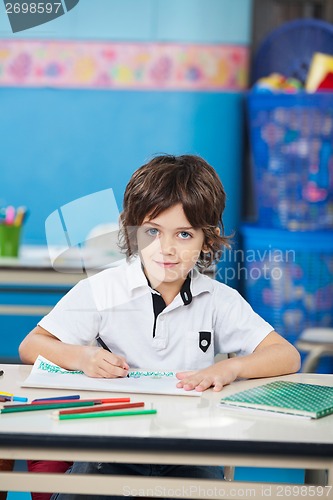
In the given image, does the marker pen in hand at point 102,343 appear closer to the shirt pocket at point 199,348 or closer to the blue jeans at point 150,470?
the shirt pocket at point 199,348

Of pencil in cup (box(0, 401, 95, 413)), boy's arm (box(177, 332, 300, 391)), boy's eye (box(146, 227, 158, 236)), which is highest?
boy's eye (box(146, 227, 158, 236))

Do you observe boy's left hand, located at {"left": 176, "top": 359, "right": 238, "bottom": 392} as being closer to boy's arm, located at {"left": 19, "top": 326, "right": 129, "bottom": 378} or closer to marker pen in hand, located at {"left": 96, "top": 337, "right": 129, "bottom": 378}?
boy's arm, located at {"left": 19, "top": 326, "right": 129, "bottom": 378}

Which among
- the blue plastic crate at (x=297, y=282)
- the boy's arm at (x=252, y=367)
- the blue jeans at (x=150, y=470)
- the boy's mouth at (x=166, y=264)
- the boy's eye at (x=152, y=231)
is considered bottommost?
the blue plastic crate at (x=297, y=282)

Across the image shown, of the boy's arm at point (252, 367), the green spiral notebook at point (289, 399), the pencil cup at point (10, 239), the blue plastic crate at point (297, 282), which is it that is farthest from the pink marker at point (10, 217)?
the green spiral notebook at point (289, 399)

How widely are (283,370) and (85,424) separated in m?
0.48

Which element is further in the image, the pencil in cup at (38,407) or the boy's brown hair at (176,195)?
the boy's brown hair at (176,195)

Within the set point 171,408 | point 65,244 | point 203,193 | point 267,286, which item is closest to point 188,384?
point 171,408

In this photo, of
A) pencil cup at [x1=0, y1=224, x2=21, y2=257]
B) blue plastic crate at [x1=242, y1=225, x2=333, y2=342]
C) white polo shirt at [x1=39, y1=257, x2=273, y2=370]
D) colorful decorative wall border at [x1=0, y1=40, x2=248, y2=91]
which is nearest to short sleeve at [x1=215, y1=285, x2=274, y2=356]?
white polo shirt at [x1=39, y1=257, x2=273, y2=370]

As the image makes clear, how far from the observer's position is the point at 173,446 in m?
1.05

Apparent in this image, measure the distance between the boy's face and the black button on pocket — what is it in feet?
0.37

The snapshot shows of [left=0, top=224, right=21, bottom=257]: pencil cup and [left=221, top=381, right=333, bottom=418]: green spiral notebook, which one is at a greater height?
[left=221, top=381, right=333, bottom=418]: green spiral notebook

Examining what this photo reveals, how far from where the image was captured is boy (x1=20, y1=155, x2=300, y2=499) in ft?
5.08

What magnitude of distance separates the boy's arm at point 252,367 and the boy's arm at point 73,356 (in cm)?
11

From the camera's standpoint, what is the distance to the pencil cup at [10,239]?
2.76 meters
